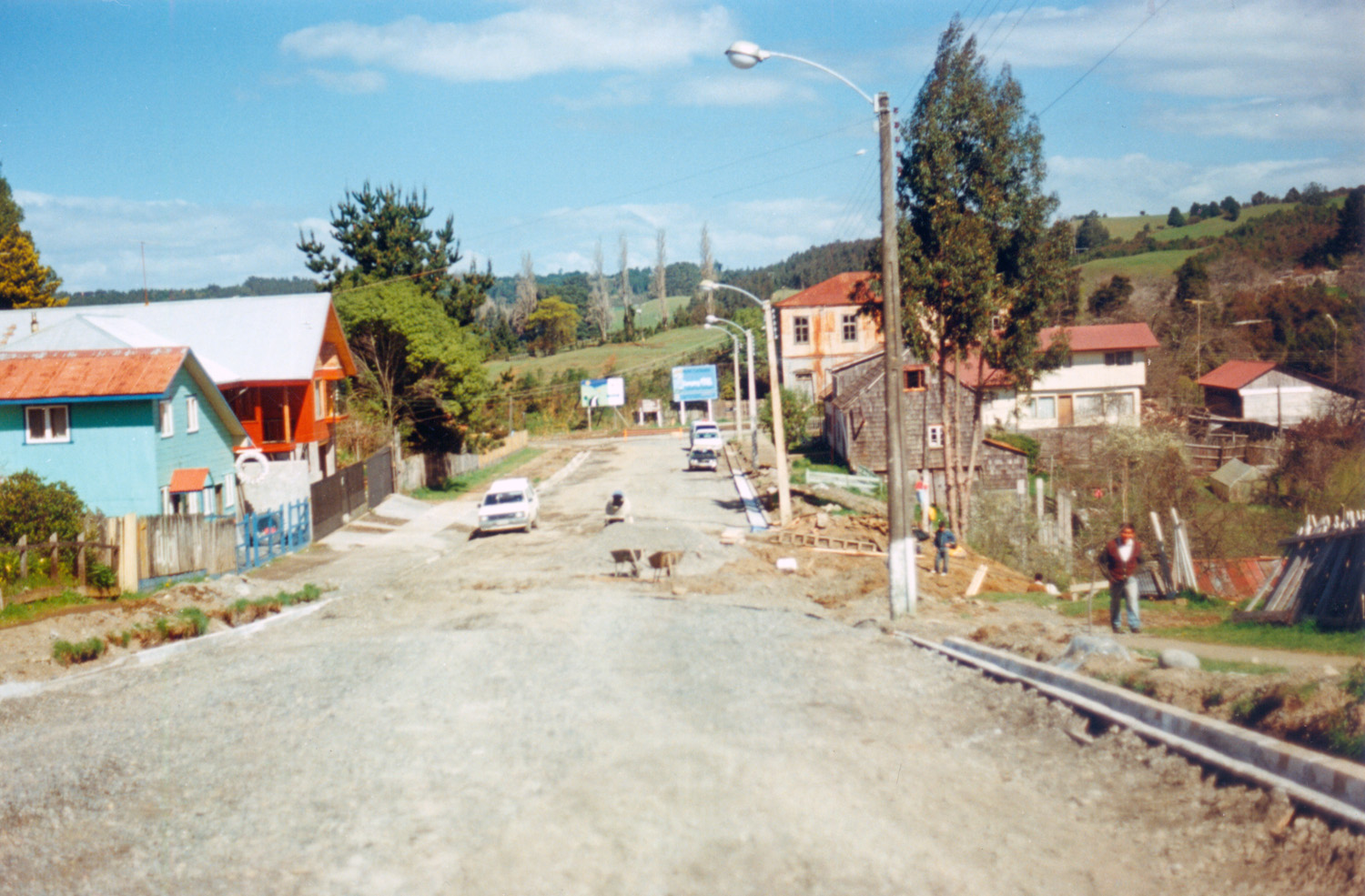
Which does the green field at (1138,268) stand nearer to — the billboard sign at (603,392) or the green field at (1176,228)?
the green field at (1176,228)

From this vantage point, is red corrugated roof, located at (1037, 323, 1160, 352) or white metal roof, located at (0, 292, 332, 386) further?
red corrugated roof, located at (1037, 323, 1160, 352)

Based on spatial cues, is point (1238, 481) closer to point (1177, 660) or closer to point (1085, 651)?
point (1085, 651)

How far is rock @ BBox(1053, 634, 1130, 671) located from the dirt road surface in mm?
908

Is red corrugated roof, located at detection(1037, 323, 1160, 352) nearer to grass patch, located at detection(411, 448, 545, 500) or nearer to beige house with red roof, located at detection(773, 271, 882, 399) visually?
beige house with red roof, located at detection(773, 271, 882, 399)

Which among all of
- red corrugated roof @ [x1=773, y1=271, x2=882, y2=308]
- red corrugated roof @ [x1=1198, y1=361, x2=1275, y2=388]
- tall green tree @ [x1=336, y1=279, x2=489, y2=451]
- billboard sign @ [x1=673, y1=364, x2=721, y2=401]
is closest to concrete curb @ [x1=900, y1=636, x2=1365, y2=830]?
tall green tree @ [x1=336, y1=279, x2=489, y2=451]

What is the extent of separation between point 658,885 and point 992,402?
56.7 metres

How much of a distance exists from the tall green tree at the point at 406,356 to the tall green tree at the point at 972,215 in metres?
22.8

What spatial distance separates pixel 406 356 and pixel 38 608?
29.3 meters

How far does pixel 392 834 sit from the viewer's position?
6.34 m

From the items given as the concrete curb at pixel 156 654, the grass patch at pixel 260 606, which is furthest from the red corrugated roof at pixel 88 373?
the concrete curb at pixel 156 654

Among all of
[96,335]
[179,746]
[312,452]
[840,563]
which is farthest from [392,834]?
[312,452]

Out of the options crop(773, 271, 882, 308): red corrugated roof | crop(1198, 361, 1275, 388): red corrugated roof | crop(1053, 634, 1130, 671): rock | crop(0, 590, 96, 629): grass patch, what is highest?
crop(773, 271, 882, 308): red corrugated roof

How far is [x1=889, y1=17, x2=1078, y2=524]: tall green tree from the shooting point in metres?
30.5

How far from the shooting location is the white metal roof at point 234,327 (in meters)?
35.5
